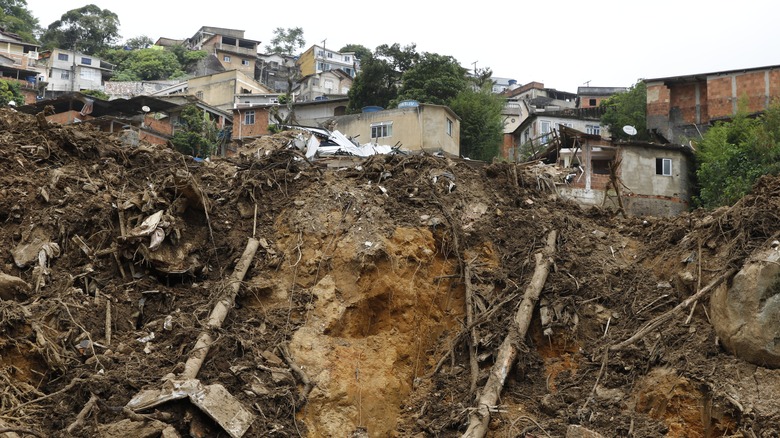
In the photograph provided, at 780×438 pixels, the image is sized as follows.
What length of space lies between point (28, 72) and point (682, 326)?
52111mm

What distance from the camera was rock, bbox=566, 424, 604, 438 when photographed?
384 inches

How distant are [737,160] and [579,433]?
1840cm

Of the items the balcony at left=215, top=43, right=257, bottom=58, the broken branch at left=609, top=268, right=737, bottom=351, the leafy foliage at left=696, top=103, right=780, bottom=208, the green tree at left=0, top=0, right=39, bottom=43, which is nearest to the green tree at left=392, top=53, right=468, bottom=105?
the leafy foliage at left=696, top=103, right=780, bottom=208

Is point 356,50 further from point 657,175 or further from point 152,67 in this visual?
point 657,175

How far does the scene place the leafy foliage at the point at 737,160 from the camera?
2478cm

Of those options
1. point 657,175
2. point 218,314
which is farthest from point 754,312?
point 657,175

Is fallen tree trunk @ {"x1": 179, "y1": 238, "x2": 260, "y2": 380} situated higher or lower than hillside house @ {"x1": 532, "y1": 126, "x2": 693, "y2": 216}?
lower

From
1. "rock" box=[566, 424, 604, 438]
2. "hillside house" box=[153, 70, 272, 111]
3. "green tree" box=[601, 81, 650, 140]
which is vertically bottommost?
"rock" box=[566, 424, 604, 438]

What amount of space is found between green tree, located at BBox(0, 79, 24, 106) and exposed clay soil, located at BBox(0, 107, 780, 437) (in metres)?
29.2

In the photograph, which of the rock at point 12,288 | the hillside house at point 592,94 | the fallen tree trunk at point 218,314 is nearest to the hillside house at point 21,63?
the hillside house at point 592,94

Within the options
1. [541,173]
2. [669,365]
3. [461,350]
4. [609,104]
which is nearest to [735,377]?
[669,365]

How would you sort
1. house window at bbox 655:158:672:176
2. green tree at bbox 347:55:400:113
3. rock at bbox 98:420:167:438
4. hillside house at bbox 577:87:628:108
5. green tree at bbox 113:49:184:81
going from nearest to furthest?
rock at bbox 98:420:167:438 < house window at bbox 655:158:672:176 < green tree at bbox 347:55:400:113 < hillside house at bbox 577:87:628:108 < green tree at bbox 113:49:184:81

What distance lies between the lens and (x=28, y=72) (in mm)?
55000

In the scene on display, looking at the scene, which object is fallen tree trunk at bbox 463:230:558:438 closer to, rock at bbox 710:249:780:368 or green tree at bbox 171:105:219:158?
rock at bbox 710:249:780:368
